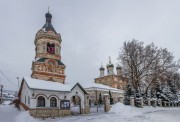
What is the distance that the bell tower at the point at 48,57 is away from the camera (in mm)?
41281

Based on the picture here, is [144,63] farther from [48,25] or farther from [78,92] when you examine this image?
[48,25]

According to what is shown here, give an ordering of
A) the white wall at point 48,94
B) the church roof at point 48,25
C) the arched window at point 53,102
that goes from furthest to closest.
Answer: the church roof at point 48,25
the arched window at point 53,102
the white wall at point 48,94

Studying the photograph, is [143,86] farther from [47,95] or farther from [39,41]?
[39,41]

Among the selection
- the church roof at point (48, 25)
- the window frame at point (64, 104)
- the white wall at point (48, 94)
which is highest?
the church roof at point (48, 25)

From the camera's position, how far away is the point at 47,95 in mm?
23328

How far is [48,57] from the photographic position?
42562mm

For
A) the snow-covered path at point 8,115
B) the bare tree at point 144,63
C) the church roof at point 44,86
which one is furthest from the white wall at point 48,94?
the bare tree at point 144,63

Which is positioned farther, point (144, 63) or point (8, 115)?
point (144, 63)

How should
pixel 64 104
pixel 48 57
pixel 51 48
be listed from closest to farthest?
pixel 64 104, pixel 48 57, pixel 51 48

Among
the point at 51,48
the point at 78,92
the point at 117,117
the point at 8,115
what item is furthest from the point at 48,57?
the point at 117,117

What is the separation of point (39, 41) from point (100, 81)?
33423mm

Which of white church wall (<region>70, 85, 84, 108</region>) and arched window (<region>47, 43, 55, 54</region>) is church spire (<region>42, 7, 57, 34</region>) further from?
white church wall (<region>70, 85, 84, 108</region>)

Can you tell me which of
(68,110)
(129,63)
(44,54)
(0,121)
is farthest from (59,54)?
(0,121)

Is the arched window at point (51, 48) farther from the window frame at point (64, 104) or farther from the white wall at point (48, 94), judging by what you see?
the window frame at point (64, 104)
